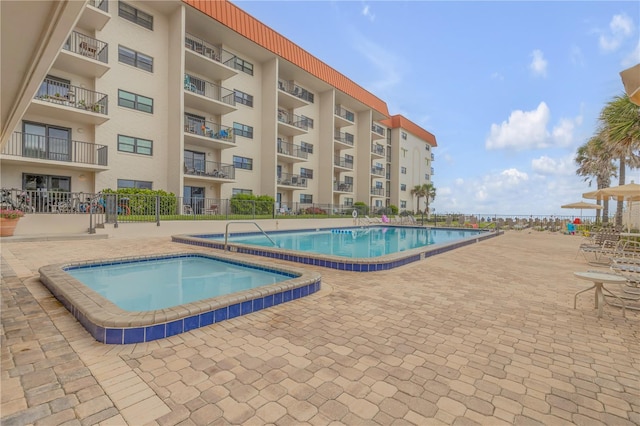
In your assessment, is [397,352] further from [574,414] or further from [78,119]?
[78,119]

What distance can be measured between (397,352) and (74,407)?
7.48ft

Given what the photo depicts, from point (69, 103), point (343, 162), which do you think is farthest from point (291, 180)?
point (69, 103)

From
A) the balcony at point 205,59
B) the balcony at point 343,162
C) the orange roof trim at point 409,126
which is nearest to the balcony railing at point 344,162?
the balcony at point 343,162

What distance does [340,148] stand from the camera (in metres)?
29.9

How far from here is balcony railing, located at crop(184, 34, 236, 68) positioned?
57.9 ft

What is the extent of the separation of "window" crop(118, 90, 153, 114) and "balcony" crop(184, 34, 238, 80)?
130 inches

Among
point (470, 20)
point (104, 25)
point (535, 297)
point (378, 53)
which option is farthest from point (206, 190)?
point (535, 297)

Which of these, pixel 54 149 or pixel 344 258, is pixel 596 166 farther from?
pixel 54 149

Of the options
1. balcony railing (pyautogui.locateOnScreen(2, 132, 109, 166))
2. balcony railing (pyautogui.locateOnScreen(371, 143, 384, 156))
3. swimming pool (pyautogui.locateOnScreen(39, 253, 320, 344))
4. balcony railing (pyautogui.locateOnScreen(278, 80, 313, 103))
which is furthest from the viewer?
balcony railing (pyautogui.locateOnScreen(371, 143, 384, 156))

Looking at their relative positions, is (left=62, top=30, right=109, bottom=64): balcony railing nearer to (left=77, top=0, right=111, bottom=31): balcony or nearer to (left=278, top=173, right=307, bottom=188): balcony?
(left=77, top=0, right=111, bottom=31): balcony

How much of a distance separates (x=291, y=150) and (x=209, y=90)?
7.65m

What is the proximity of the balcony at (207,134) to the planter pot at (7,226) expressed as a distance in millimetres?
8544

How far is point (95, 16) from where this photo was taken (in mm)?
13305

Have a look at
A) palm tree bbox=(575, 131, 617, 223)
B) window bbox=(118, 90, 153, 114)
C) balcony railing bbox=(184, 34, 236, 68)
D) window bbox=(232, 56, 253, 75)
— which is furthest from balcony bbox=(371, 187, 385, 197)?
window bbox=(118, 90, 153, 114)
